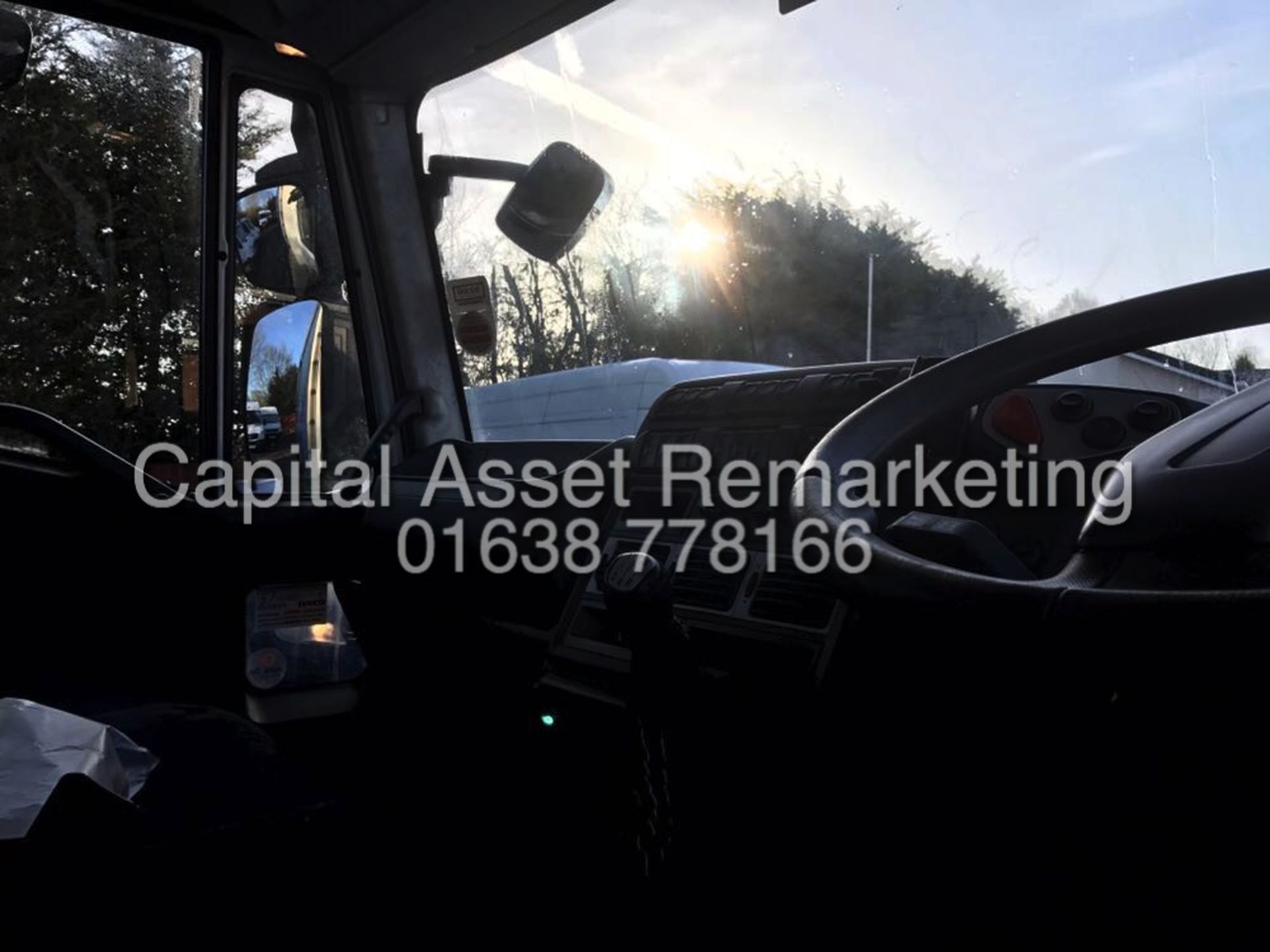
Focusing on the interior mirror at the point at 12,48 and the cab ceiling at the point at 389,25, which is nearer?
the interior mirror at the point at 12,48

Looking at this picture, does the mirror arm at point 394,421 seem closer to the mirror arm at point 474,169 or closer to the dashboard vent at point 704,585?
the mirror arm at point 474,169

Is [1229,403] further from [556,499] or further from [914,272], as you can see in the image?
[556,499]

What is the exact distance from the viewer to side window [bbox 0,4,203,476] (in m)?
2.39

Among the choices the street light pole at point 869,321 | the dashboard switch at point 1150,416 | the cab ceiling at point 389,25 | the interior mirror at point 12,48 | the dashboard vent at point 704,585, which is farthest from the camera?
the cab ceiling at point 389,25

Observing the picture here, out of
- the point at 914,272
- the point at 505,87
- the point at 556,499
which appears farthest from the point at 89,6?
the point at 914,272

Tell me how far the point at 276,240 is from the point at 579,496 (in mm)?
1232

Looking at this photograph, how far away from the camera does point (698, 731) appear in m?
1.63

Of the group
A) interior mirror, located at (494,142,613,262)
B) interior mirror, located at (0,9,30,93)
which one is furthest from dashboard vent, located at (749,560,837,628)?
interior mirror, located at (0,9,30,93)

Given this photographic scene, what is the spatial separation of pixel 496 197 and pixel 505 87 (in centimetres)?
26

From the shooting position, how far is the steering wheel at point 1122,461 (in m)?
0.76

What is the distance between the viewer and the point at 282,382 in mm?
2848

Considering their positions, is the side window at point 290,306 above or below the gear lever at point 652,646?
above

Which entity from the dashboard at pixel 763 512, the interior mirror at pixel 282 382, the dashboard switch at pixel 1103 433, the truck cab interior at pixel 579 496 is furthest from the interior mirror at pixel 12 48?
the dashboard switch at pixel 1103 433

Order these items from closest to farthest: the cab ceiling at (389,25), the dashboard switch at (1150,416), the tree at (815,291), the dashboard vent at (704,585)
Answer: the dashboard switch at (1150,416) < the dashboard vent at (704,585) < the tree at (815,291) < the cab ceiling at (389,25)
